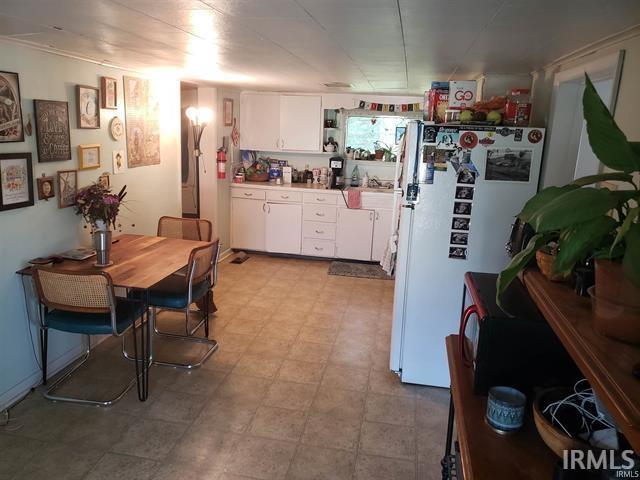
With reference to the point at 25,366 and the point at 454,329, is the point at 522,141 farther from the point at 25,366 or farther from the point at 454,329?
the point at 25,366

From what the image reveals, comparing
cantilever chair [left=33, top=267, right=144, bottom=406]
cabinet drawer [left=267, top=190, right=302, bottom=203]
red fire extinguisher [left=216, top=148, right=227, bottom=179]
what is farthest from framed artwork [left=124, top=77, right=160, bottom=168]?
cabinet drawer [left=267, top=190, right=302, bottom=203]

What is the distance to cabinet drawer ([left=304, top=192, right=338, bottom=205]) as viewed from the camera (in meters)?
5.64

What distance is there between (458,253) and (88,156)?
2604 mm

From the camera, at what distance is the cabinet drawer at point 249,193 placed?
5793 millimetres

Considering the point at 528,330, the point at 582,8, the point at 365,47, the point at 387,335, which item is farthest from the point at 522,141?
the point at 387,335

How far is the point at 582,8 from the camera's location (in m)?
1.50

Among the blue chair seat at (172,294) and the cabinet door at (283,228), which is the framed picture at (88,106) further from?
the cabinet door at (283,228)

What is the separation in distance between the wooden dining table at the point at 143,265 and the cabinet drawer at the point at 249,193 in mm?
2167

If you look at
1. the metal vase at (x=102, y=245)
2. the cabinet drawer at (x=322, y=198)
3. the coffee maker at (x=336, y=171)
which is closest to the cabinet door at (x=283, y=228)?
the cabinet drawer at (x=322, y=198)

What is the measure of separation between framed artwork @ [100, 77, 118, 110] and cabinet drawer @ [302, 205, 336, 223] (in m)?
2.64

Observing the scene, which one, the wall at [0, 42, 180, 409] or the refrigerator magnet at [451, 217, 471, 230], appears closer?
the wall at [0, 42, 180, 409]

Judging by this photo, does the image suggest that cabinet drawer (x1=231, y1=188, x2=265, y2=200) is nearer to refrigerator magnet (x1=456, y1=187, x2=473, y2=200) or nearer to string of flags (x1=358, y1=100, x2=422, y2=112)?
string of flags (x1=358, y1=100, x2=422, y2=112)

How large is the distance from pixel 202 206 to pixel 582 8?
15.3ft

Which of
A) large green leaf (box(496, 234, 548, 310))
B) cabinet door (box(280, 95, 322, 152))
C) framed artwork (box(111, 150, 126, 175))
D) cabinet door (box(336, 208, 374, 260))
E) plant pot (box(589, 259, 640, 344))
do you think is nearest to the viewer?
plant pot (box(589, 259, 640, 344))
